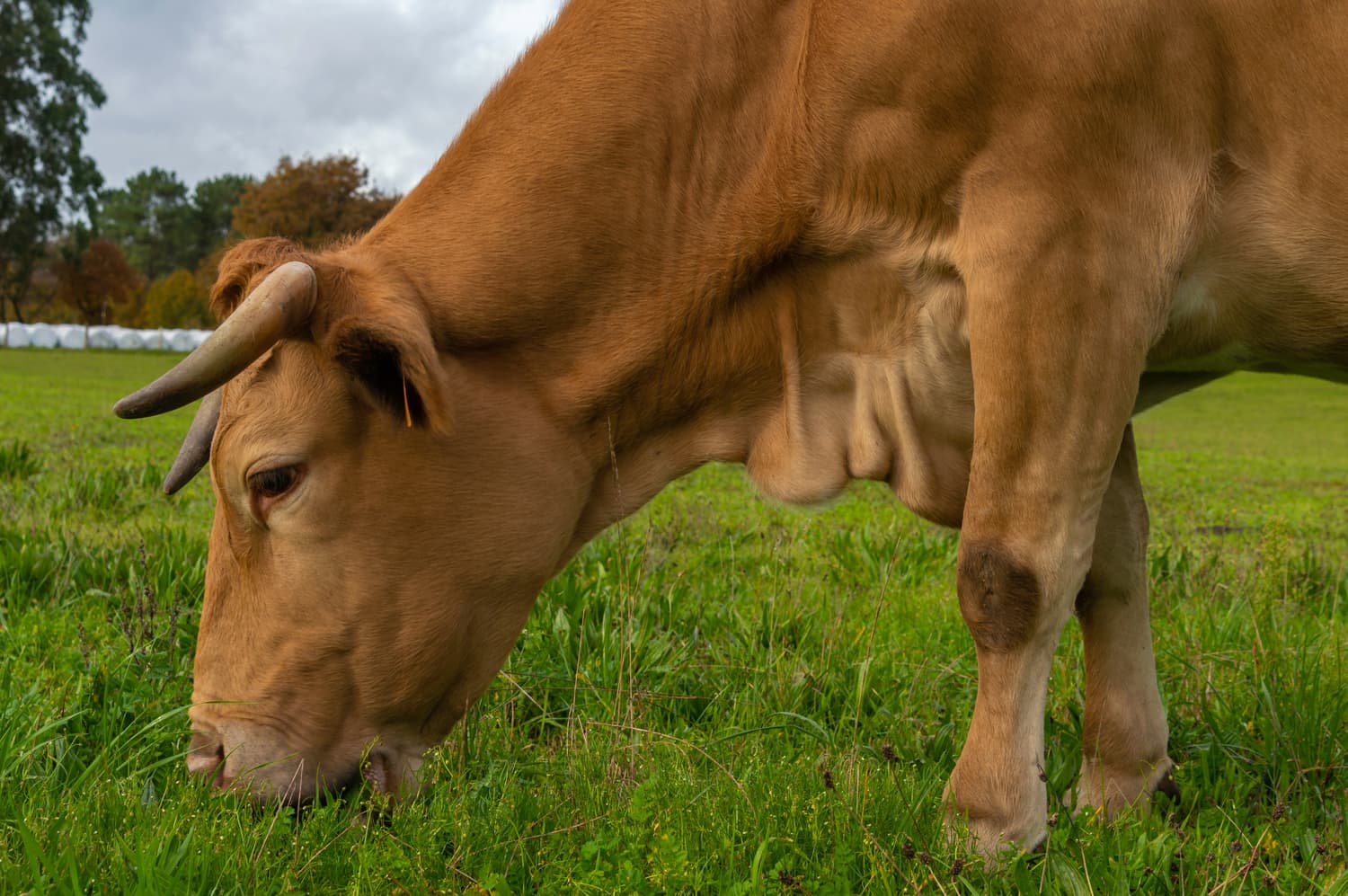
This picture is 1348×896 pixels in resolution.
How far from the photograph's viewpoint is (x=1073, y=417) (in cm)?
266

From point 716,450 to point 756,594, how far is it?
1.52 metres

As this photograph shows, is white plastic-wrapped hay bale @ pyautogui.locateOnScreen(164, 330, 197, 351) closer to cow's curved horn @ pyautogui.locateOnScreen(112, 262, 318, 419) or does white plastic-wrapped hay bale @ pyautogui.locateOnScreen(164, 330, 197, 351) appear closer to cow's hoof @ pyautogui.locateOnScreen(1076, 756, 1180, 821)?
cow's curved horn @ pyautogui.locateOnScreen(112, 262, 318, 419)

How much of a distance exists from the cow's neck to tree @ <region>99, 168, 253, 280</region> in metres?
105

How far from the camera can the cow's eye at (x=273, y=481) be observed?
306 cm

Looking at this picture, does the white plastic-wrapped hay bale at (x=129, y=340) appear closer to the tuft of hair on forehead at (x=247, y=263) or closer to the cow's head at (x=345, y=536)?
→ the tuft of hair on forehead at (x=247, y=263)

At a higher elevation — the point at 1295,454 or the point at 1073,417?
the point at 1295,454

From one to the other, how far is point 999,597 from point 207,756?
2036mm

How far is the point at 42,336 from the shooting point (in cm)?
5859

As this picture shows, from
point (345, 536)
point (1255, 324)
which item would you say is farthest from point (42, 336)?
point (1255, 324)

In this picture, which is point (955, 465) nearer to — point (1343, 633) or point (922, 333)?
point (922, 333)

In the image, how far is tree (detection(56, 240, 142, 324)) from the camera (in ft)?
254

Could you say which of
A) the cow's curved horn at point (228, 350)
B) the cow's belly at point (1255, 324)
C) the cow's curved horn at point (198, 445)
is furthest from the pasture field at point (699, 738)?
the cow's belly at point (1255, 324)

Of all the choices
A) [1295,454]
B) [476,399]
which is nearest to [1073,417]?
[476,399]

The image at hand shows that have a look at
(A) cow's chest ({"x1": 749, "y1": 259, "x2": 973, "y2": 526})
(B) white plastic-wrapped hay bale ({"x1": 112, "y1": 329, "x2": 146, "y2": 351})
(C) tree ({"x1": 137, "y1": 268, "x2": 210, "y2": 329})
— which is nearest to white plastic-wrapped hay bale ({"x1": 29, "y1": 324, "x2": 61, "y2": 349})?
(B) white plastic-wrapped hay bale ({"x1": 112, "y1": 329, "x2": 146, "y2": 351})
